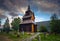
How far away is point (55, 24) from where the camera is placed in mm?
11336

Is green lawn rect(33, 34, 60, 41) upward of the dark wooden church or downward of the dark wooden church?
downward

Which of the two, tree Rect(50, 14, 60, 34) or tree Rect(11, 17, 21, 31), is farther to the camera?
tree Rect(11, 17, 21, 31)

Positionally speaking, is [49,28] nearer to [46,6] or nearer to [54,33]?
[54,33]

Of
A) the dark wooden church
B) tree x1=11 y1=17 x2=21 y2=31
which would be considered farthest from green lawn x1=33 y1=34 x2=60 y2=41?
tree x1=11 y1=17 x2=21 y2=31

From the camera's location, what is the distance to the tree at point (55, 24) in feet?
34.4

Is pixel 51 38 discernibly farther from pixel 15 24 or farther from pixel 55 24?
pixel 15 24

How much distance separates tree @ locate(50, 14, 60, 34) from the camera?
10.5m

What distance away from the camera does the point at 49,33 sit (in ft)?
35.5

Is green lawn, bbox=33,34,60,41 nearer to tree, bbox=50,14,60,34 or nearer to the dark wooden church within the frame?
tree, bbox=50,14,60,34

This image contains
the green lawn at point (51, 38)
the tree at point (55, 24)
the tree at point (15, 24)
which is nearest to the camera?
the green lawn at point (51, 38)

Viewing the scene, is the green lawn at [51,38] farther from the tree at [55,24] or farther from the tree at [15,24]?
the tree at [15,24]

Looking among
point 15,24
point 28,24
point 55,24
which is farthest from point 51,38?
point 15,24

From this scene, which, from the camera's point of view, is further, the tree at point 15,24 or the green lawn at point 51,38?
the tree at point 15,24

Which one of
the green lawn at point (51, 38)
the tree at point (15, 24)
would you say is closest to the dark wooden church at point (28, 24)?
the tree at point (15, 24)
